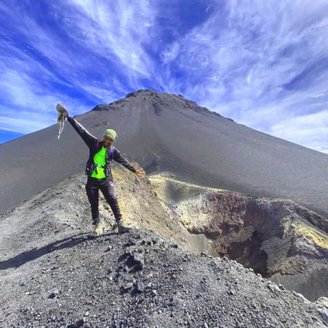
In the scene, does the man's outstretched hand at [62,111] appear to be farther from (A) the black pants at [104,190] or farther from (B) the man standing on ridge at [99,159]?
(A) the black pants at [104,190]

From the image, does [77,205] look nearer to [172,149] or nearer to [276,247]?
[276,247]

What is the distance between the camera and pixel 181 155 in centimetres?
2395

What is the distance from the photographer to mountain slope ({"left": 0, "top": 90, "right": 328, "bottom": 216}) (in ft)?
61.2

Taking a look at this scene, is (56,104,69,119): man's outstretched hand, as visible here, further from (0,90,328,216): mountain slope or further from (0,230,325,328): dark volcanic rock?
(0,90,328,216): mountain slope

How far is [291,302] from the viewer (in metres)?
4.45

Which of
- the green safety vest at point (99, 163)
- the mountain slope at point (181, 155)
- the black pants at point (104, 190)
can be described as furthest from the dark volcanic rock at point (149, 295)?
the mountain slope at point (181, 155)

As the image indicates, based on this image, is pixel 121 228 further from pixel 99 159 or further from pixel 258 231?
pixel 258 231

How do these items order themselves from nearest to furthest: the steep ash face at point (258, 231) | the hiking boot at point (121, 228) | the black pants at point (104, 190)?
the hiking boot at point (121, 228), the black pants at point (104, 190), the steep ash face at point (258, 231)

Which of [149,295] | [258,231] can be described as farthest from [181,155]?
[149,295]

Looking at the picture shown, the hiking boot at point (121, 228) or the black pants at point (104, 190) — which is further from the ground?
the black pants at point (104, 190)

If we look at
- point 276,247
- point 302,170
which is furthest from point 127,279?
point 302,170

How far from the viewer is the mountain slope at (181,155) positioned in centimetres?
1866

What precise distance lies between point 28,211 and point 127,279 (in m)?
5.78

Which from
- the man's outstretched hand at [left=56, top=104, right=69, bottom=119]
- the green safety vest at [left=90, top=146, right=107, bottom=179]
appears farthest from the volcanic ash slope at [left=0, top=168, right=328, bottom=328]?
the man's outstretched hand at [left=56, top=104, right=69, bottom=119]
